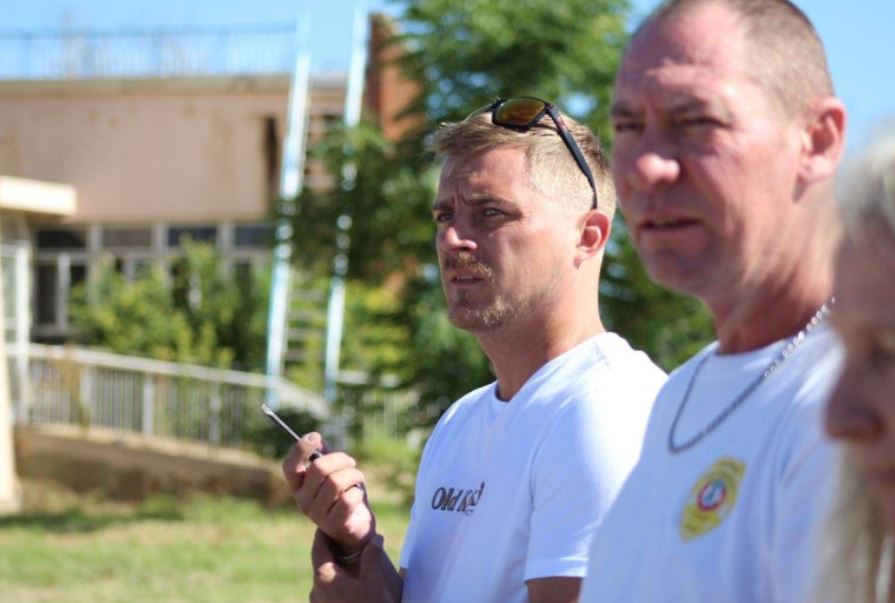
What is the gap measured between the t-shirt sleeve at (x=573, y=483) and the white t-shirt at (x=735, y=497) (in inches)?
25.2

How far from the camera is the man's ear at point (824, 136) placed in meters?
1.79

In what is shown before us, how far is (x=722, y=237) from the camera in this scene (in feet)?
5.84

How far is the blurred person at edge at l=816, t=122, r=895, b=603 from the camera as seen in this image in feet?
3.87

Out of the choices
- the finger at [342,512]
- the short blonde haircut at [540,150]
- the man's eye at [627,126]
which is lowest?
the finger at [342,512]

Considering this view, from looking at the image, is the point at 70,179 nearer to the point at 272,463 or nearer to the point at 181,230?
the point at 181,230

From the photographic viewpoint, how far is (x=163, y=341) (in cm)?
2147

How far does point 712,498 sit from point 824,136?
19.3 inches

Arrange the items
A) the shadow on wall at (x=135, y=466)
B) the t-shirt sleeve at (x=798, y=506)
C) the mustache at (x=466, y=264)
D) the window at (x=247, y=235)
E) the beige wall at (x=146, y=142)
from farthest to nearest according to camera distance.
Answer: the window at (x=247, y=235) → the beige wall at (x=146, y=142) → the shadow on wall at (x=135, y=466) → the mustache at (x=466, y=264) → the t-shirt sleeve at (x=798, y=506)

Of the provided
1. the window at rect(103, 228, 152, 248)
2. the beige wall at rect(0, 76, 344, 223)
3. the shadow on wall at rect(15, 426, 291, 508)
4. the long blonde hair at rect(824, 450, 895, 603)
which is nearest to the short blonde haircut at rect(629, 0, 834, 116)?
the long blonde hair at rect(824, 450, 895, 603)

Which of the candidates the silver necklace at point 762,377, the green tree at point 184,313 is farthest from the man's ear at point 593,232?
the green tree at point 184,313

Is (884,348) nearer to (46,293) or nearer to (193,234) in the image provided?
(193,234)

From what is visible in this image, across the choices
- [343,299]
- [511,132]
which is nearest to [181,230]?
[343,299]

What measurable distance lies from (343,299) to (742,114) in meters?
21.3

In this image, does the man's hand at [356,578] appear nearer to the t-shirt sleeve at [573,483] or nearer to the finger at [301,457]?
the finger at [301,457]
